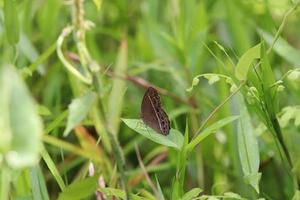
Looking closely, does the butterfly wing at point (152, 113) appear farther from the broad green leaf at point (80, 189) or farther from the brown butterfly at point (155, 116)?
the broad green leaf at point (80, 189)

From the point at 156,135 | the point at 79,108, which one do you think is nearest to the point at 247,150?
the point at 156,135

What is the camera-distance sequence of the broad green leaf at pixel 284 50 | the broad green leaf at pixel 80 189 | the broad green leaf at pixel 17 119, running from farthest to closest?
the broad green leaf at pixel 284 50
the broad green leaf at pixel 80 189
the broad green leaf at pixel 17 119

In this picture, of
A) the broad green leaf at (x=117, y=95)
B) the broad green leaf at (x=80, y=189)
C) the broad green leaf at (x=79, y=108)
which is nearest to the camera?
the broad green leaf at (x=79, y=108)

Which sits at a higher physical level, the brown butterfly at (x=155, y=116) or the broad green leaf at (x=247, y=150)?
the brown butterfly at (x=155, y=116)

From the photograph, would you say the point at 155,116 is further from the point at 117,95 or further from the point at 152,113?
the point at 117,95

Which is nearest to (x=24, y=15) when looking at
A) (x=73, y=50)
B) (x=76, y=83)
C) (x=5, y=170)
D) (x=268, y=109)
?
(x=73, y=50)

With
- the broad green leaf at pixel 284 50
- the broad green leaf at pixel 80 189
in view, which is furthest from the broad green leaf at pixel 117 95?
the broad green leaf at pixel 284 50

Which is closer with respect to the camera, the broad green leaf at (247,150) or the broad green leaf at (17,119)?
the broad green leaf at (17,119)

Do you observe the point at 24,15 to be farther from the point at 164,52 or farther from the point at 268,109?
the point at 268,109
